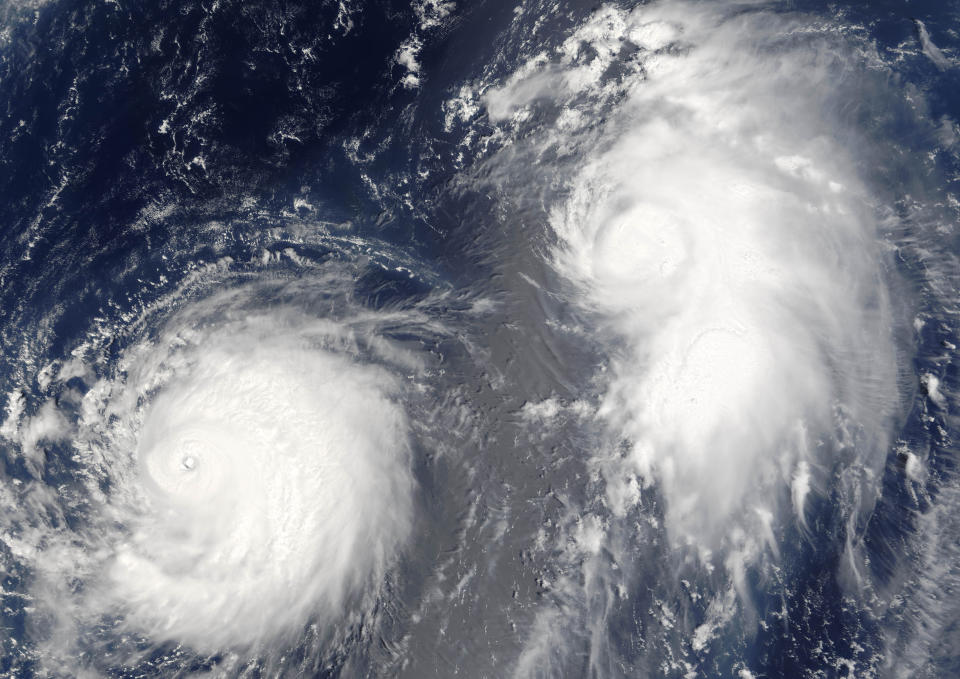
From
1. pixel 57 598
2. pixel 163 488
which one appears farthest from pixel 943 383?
pixel 57 598

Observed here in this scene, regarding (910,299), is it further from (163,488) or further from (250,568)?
(163,488)

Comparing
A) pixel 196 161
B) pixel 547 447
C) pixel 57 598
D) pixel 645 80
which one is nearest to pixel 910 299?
pixel 645 80

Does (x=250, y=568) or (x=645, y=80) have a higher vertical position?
(x=645, y=80)

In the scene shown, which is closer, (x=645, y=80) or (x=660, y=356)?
(x=660, y=356)

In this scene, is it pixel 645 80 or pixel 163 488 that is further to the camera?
pixel 645 80

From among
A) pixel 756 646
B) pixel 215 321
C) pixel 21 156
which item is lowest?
pixel 756 646

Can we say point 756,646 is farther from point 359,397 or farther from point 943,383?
Result: point 359,397
